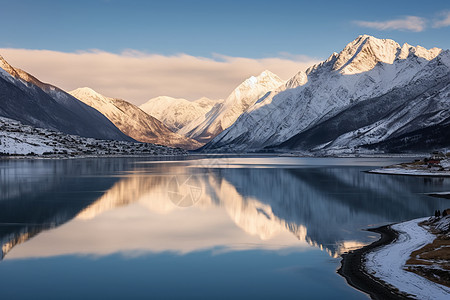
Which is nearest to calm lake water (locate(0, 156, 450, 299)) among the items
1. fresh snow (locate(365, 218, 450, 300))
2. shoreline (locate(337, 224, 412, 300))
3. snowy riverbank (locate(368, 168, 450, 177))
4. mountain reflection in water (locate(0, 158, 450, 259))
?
mountain reflection in water (locate(0, 158, 450, 259))

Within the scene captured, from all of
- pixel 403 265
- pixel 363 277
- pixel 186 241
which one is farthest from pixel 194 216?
pixel 403 265

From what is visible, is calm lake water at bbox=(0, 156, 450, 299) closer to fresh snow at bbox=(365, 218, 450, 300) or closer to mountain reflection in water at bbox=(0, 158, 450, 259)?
mountain reflection in water at bbox=(0, 158, 450, 259)

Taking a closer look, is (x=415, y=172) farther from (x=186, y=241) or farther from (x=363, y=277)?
(x=363, y=277)

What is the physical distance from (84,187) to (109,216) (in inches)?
1377

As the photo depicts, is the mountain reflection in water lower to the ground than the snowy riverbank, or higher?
lower

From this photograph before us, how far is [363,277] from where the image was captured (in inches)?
1081

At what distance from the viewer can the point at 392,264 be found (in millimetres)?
28969

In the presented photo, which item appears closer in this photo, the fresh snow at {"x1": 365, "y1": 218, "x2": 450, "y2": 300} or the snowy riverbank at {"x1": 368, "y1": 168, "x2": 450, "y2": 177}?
the fresh snow at {"x1": 365, "y1": 218, "x2": 450, "y2": 300}

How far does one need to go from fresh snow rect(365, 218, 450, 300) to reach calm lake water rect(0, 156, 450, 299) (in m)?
2.25

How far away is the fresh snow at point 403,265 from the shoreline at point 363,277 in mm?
417

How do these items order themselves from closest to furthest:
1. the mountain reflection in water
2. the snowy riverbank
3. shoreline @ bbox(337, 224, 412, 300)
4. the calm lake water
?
shoreline @ bbox(337, 224, 412, 300) → the calm lake water → the mountain reflection in water → the snowy riverbank

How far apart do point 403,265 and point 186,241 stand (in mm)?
16961

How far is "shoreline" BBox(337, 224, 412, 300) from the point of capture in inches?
969

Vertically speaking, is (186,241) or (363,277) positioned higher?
(363,277)
